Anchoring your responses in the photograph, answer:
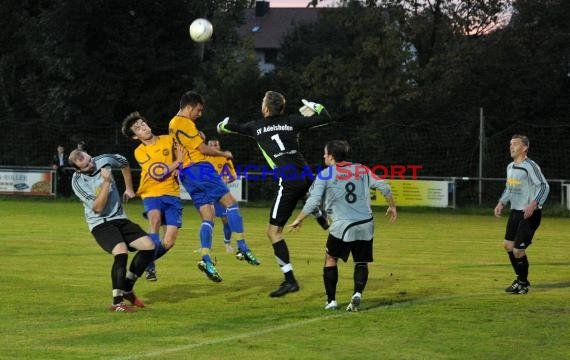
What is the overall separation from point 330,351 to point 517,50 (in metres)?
29.4

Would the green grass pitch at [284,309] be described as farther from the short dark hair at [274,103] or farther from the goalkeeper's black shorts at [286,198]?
the short dark hair at [274,103]

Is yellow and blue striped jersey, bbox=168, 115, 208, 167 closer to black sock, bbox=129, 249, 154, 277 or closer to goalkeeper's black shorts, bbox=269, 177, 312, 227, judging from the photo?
goalkeeper's black shorts, bbox=269, 177, 312, 227

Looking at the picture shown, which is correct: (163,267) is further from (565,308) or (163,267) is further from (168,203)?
(565,308)

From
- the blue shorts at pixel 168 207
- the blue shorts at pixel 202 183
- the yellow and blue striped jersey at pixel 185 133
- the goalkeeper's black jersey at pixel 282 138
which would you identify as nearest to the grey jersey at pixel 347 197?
the goalkeeper's black jersey at pixel 282 138

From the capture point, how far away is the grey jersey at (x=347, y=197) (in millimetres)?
10180

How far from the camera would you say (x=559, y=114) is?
115 ft

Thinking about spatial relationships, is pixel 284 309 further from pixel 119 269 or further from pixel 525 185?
pixel 525 185

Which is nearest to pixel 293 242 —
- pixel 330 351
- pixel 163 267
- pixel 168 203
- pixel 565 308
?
pixel 163 267

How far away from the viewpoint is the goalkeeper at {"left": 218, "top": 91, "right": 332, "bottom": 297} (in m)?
11.4

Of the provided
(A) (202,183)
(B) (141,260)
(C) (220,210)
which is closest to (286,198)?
(A) (202,183)

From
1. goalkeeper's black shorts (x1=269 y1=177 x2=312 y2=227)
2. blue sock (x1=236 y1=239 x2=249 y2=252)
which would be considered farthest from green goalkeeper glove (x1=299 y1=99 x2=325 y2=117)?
blue sock (x1=236 y1=239 x2=249 y2=252)

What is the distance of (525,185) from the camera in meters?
11.9

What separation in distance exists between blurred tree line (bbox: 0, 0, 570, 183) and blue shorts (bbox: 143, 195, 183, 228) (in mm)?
19874

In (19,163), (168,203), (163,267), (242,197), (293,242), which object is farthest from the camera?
(19,163)
